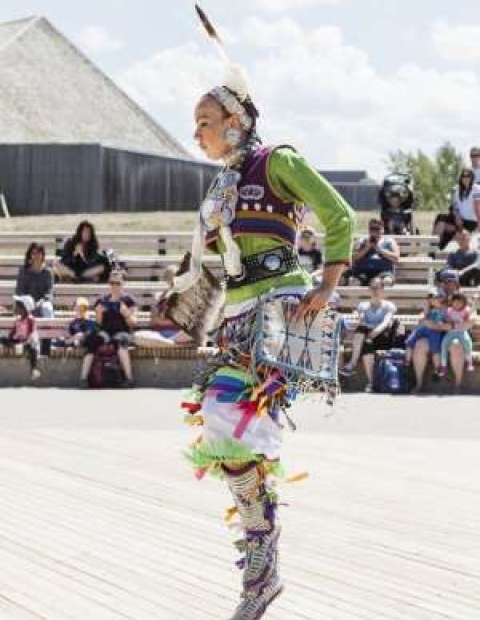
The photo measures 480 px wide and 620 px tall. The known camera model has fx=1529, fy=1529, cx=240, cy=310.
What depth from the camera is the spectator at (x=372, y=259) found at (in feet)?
59.5

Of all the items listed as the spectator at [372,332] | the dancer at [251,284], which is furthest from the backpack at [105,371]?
the dancer at [251,284]

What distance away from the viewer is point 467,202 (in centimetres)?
1977

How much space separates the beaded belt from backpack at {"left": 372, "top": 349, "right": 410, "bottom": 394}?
35.6 feet

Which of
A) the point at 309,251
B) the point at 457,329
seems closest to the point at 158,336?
the point at 309,251

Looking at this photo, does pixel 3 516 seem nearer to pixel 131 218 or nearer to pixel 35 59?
pixel 131 218

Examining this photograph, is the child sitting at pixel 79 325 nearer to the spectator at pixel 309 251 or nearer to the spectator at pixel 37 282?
the spectator at pixel 37 282

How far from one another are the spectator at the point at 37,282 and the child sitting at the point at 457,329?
181 inches

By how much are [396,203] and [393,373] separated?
5.55 meters

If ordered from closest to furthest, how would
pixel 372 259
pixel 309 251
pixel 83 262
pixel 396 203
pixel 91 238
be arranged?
pixel 309 251, pixel 372 259, pixel 91 238, pixel 83 262, pixel 396 203

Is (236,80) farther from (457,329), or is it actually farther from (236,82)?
(457,329)

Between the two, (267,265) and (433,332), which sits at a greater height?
(267,265)

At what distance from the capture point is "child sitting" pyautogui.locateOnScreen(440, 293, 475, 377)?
15.8 metres

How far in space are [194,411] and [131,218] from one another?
26506 mm

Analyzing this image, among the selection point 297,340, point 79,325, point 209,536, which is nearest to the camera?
point 297,340
